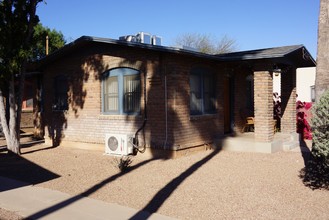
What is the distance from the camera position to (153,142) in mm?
10172

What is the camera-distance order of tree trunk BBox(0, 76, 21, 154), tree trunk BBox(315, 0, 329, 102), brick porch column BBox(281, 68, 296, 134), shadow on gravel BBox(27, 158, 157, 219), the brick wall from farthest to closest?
brick porch column BBox(281, 68, 296, 134)
tree trunk BBox(0, 76, 21, 154)
the brick wall
tree trunk BBox(315, 0, 329, 102)
shadow on gravel BBox(27, 158, 157, 219)

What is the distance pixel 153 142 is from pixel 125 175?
7.30 feet

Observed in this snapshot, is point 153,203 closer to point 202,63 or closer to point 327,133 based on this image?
point 327,133

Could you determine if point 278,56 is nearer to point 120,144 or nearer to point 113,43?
point 113,43

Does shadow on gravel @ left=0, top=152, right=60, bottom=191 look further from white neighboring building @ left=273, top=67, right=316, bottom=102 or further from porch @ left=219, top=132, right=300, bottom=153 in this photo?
white neighboring building @ left=273, top=67, right=316, bottom=102

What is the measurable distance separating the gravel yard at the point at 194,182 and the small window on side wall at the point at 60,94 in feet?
9.40

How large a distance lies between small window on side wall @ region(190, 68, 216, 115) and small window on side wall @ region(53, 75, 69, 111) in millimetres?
5245

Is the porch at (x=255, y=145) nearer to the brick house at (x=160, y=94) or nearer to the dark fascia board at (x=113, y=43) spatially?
the brick house at (x=160, y=94)

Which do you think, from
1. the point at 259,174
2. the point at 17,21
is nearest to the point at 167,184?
the point at 259,174

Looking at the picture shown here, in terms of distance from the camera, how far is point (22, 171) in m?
9.08

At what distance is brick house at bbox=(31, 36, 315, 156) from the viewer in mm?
9883

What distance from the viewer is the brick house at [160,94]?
32.4ft

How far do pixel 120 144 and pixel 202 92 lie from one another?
2.99 metres

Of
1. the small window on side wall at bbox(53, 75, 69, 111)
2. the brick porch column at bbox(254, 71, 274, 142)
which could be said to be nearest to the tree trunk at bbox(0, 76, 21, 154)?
the small window on side wall at bbox(53, 75, 69, 111)
